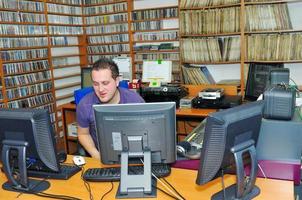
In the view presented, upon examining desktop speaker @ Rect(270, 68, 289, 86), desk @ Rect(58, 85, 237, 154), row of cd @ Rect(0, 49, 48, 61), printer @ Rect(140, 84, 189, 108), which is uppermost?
row of cd @ Rect(0, 49, 48, 61)

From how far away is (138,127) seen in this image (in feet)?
4.68

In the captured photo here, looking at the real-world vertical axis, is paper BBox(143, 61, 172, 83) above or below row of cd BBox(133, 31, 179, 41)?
below

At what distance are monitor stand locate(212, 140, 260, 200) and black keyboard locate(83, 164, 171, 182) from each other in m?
0.32

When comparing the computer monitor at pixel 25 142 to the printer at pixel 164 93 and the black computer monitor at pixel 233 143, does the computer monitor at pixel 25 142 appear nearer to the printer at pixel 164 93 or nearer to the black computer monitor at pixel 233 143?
the black computer monitor at pixel 233 143

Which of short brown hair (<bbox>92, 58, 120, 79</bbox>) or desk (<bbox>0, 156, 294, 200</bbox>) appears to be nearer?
desk (<bbox>0, 156, 294, 200</bbox>)

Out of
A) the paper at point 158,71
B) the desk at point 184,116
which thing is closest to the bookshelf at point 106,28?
the paper at point 158,71

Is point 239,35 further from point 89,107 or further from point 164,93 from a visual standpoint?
point 89,107

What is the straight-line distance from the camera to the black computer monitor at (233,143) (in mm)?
1202

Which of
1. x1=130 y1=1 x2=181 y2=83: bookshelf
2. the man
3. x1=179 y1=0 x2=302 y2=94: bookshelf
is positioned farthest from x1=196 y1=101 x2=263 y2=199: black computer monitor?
x1=130 y1=1 x2=181 y2=83: bookshelf

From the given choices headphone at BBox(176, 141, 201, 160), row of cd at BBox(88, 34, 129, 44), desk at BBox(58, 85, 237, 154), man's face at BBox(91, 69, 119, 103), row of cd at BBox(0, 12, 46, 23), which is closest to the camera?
headphone at BBox(176, 141, 201, 160)

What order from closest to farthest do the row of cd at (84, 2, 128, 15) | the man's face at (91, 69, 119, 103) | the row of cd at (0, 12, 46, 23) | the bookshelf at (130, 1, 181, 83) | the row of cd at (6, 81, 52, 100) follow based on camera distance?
the man's face at (91, 69, 119, 103)
the row of cd at (0, 12, 46, 23)
the row of cd at (6, 81, 52, 100)
the bookshelf at (130, 1, 181, 83)
the row of cd at (84, 2, 128, 15)

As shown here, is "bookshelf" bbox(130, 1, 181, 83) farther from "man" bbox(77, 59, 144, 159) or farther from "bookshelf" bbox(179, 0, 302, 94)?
"man" bbox(77, 59, 144, 159)

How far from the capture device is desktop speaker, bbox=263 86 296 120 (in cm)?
146

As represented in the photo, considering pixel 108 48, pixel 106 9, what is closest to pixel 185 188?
pixel 108 48
